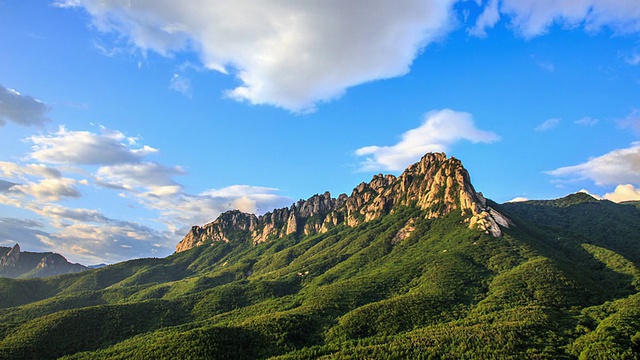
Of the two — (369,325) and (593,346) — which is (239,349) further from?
(593,346)

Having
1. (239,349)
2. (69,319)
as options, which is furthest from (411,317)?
(69,319)

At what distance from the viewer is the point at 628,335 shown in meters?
119

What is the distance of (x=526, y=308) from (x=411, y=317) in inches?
1787

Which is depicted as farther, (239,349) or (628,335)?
(239,349)

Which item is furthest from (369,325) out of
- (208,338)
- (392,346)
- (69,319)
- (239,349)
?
(69,319)

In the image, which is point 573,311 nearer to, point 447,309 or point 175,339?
point 447,309

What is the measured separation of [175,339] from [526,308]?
451 feet

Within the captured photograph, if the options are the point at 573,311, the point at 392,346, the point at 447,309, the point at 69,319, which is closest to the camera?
the point at 392,346

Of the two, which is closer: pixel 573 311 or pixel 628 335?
pixel 628 335

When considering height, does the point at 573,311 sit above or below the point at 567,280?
below

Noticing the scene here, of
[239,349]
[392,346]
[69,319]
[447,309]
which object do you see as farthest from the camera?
[69,319]

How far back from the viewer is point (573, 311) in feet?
495

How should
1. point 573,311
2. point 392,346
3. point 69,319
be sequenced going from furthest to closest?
point 69,319 < point 573,311 < point 392,346

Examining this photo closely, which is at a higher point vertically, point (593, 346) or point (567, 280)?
point (567, 280)
